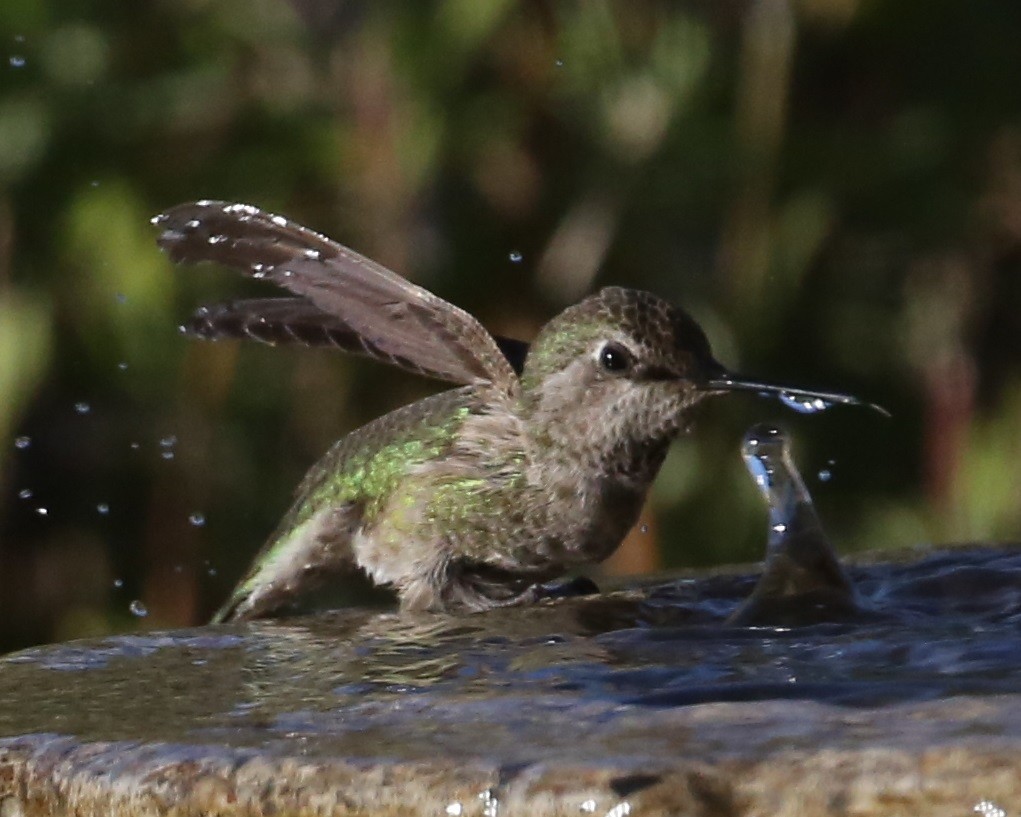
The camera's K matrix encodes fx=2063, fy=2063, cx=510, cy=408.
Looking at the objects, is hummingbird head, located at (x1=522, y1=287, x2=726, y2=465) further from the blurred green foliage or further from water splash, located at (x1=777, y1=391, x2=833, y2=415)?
the blurred green foliage

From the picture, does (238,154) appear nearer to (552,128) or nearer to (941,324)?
(552,128)

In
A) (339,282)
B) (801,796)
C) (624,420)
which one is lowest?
(801,796)

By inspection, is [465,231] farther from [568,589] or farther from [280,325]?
[568,589]

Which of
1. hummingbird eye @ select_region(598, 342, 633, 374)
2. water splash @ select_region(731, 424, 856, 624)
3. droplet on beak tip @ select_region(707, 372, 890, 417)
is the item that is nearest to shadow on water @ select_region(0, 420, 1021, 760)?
water splash @ select_region(731, 424, 856, 624)

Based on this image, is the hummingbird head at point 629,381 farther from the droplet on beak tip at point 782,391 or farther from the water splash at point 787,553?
the water splash at point 787,553

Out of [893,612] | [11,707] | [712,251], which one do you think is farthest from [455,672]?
[712,251]

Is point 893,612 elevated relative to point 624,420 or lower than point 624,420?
lower

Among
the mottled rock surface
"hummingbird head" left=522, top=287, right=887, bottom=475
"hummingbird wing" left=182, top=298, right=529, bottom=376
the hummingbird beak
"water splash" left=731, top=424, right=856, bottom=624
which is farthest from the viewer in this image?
"hummingbird wing" left=182, top=298, right=529, bottom=376
